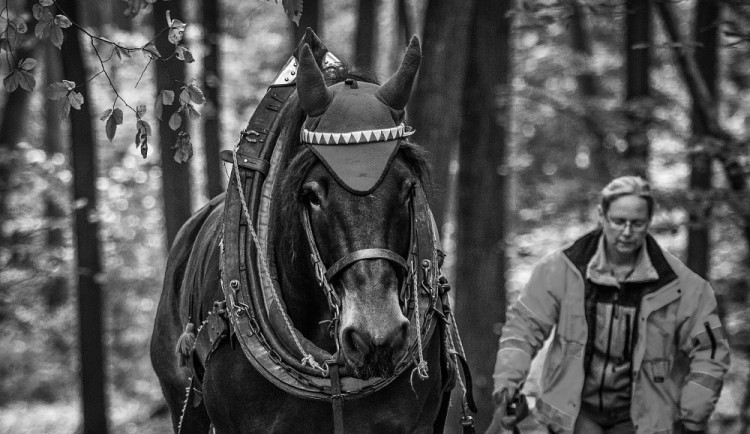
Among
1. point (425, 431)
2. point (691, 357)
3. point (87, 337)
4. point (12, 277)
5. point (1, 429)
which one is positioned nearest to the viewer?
point (425, 431)

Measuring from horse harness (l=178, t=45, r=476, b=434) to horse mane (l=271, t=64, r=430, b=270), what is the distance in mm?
85

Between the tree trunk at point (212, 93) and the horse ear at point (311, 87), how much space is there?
7.51m

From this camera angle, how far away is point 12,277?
13.3 metres

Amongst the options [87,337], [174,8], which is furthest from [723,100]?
[87,337]

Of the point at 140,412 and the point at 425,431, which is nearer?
the point at 425,431

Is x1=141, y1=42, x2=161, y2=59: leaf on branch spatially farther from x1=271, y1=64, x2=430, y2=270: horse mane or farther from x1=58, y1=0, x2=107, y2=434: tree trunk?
x1=58, y1=0, x2=107, y2=434: tree trunk

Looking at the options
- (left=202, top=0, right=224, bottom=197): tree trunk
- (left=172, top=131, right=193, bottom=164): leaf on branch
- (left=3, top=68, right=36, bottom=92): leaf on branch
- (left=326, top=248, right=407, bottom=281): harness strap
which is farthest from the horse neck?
(left=202, top=0, right=224, bottom=197): tree trunk

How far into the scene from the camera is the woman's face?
4973mm

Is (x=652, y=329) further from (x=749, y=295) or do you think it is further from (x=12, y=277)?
(x=12, y=277)

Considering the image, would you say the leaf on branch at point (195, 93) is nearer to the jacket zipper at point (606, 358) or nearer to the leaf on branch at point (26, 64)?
the leaf on branch at point (26, 64)

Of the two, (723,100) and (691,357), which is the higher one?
(723,100)

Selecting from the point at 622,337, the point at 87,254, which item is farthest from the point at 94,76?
the point at 87,254

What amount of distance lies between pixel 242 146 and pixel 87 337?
7805 mm

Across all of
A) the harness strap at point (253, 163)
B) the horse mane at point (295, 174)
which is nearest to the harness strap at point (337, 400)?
the horse mane at point (295, 174)
